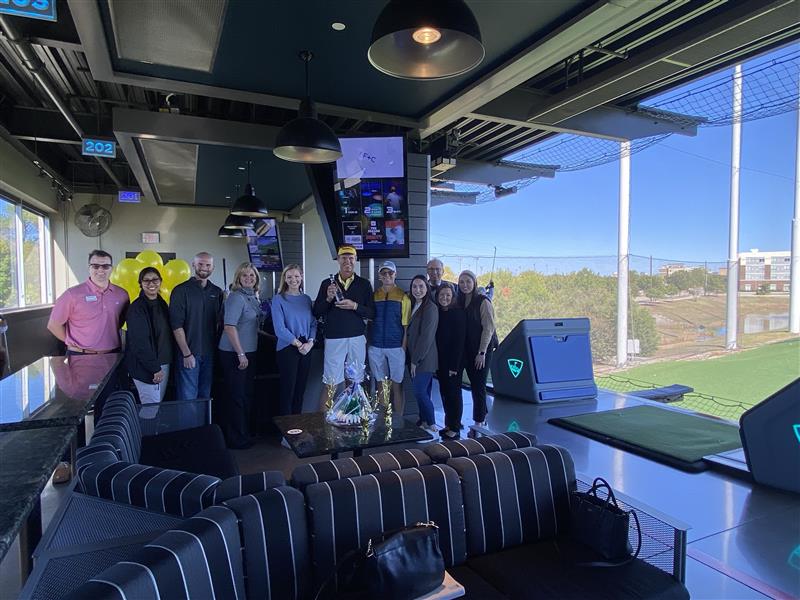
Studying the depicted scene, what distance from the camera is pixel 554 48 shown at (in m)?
3.31

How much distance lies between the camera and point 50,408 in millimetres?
1848

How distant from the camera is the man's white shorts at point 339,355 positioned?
14.0 feet

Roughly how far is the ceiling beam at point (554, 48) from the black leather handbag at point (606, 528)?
2.67 meters

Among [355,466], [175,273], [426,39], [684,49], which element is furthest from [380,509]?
[175,273]

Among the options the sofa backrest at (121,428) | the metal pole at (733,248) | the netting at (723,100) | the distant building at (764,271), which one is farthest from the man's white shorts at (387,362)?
the distant building at (764,271)

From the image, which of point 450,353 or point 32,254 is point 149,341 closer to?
point 450,353

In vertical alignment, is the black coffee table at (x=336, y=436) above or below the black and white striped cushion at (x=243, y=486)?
below

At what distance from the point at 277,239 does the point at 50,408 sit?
8600mm

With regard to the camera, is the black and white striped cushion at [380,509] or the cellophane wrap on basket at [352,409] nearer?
the black and white striped cushion at [380,509]

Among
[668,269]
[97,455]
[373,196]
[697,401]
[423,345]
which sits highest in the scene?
[373,196]

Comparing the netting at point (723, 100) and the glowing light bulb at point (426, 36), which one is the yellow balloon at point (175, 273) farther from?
the glowing light bulb at point (426, 36)

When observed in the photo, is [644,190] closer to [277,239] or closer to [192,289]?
[277,239]

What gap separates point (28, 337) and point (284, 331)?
596 cm

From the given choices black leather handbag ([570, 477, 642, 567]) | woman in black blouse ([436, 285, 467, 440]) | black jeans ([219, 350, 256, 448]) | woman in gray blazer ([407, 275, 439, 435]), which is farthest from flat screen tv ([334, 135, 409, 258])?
black leather handbag ([570, 477, 642, 567])
